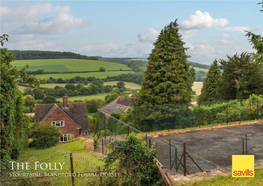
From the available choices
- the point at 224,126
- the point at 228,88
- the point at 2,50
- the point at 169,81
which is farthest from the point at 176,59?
the point at 2,50

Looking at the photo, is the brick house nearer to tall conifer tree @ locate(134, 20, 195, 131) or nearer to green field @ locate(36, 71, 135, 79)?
tall conifer tree @ locate(134, 20, 195, 131)

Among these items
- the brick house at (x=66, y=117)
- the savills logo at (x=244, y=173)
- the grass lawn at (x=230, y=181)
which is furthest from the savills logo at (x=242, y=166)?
the brick house at (x=66, y=117)

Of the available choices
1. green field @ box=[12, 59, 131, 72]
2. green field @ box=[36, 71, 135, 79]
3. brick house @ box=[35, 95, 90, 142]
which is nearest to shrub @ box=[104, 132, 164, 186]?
brick house @ box=[35, 95, 90, 142]

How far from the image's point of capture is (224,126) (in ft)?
57.4

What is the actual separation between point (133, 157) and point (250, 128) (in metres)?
12.4

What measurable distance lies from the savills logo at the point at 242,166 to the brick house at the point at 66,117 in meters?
31.5

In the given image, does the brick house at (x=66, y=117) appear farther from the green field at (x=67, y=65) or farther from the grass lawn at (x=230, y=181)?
the green field at (x=67, y=65)

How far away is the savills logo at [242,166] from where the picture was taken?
781 cm

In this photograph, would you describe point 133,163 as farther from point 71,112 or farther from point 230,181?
point 71,112

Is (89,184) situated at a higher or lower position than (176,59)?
lower

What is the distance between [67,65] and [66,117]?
70.5 m

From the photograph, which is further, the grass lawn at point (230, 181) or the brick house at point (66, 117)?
the brick house at point (66, 117)

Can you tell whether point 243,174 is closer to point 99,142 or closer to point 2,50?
point 99,142

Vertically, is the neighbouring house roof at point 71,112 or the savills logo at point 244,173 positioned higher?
the savills logo at point 244,173
